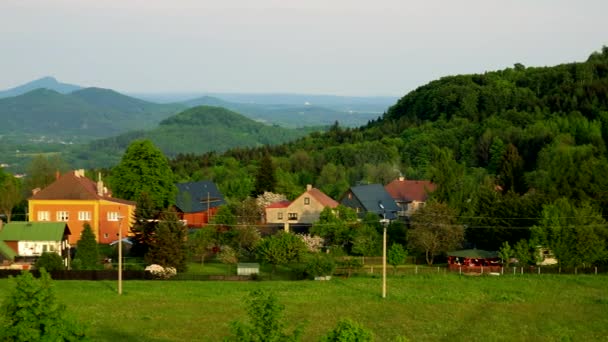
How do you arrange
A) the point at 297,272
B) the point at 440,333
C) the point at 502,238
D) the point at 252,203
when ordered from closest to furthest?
the point at 440,333
the point at 297,272
the point at 502,238
the point at 252,203

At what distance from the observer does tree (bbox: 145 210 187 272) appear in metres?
52.4

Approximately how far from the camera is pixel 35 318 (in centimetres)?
2753

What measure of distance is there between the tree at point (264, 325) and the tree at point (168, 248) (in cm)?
2940

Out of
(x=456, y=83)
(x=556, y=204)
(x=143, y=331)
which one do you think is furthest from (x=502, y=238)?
(x=456, y=83)

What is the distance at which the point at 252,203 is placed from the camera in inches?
2719

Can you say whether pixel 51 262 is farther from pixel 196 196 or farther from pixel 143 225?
pixel 196 196

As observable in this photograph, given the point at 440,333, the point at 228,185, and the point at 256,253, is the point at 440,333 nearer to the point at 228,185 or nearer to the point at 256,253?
the point at 256,253

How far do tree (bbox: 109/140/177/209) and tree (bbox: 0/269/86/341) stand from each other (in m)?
44.0

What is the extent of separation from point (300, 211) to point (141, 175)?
40.1ft

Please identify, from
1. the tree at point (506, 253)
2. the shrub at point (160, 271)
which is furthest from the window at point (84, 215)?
the tree at point (506, 253)

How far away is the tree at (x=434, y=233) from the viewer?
57.4 m

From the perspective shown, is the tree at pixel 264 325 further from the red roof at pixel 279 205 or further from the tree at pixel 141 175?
the tree at pixel 141 175

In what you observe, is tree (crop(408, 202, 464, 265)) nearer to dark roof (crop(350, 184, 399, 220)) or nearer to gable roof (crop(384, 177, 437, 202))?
dark roof (crop(350, 184, 399, 220))

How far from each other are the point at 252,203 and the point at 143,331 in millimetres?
32465
